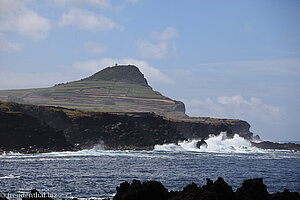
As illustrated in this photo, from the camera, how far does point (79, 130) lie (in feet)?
454

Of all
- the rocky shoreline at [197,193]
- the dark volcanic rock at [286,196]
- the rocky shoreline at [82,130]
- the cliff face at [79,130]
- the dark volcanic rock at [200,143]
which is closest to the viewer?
the rocky shoreline at [197,193]

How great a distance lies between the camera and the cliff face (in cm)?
11188

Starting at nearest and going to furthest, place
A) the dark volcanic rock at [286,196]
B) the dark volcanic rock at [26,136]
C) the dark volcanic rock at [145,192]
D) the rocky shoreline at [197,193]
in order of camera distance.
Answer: the rocky shoreline at [197,193] < the dark volcanic rock at [145,192] < the dark volcanic rock at [286,196] < the dark volcanic rock at [26,136]

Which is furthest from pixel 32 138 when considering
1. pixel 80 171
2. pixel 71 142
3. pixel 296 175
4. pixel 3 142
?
pixel 296 175

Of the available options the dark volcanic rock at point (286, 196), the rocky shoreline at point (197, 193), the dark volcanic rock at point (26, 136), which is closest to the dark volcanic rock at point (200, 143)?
the dark volcanic rock at point (26, 136)

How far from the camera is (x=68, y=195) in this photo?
40.8 metres

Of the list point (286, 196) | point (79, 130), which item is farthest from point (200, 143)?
point (286, 196)

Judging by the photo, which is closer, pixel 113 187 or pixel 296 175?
pixel 113 187

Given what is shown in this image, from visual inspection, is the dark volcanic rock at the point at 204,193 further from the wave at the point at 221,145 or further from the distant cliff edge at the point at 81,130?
the wave at the point at 221,145

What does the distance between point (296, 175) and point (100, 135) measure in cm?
8336

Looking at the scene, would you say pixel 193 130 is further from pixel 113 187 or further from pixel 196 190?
pixel 196 190

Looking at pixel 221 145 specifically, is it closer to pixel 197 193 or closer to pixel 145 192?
pixel 145 192

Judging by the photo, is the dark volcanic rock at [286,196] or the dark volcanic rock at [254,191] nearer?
the dark volcanic rock at [286,196]

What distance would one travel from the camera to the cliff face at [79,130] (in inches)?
4405
